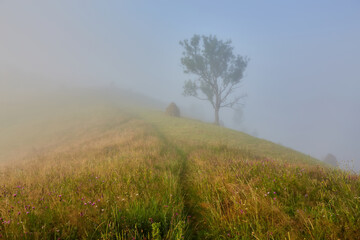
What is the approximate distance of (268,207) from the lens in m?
2.50

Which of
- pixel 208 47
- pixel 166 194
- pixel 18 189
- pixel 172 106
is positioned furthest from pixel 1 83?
pixel 166 194

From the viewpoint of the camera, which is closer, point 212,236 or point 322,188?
point 212,236

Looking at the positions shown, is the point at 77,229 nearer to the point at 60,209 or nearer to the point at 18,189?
the point at 60,209

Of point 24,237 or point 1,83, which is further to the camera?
point 1,83

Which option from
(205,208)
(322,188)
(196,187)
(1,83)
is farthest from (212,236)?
(1,83)

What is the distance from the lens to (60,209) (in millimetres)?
2678

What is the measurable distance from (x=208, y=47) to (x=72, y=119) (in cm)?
3050

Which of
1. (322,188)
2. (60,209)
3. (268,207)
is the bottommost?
(60,209)

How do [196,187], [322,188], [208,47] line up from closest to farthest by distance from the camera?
[322,188], [196,187], [208,47]

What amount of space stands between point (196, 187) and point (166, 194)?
3.41 feet

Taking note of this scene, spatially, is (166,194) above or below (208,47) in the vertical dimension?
below

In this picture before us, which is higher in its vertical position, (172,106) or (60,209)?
(172,106)

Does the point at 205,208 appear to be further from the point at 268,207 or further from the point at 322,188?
the point at 322,188

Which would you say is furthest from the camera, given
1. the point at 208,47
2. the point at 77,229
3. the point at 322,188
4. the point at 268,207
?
the point at 208,47
